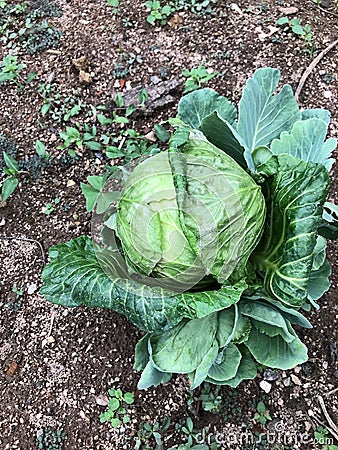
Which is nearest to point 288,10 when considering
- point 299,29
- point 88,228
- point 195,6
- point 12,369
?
point 299,29

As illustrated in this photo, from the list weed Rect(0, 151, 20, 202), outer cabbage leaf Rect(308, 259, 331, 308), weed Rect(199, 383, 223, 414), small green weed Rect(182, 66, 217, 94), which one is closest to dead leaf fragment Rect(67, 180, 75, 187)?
weed Rect(0, 151, 20, 202)

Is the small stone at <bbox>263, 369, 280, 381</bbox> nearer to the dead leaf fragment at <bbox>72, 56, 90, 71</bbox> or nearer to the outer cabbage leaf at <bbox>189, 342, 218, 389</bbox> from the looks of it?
the outer cabbage leaf at <bbox>189, 342, 218, 389</bbox>

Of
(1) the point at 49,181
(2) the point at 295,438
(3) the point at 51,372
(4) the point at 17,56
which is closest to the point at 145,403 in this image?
(3) the point at 51,372

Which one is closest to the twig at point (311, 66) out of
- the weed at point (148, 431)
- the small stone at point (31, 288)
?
the small stone at point (31, 288)

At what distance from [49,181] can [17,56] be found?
42.8 inches

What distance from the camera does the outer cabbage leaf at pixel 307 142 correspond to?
89.6 inches

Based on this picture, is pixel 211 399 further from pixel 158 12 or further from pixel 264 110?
pixel 158 12

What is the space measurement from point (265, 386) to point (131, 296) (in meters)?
1.09

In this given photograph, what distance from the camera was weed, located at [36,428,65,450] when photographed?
8.91 ft

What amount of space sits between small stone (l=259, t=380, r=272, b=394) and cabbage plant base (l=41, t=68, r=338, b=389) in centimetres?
31

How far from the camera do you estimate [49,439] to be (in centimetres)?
273

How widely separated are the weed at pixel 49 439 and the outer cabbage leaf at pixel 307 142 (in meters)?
1.81

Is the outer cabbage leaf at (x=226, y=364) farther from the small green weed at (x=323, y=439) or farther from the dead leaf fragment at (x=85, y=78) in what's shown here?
the dead leaf fragment at (x=85, y=78)

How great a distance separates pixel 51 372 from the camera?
9.45 feet
